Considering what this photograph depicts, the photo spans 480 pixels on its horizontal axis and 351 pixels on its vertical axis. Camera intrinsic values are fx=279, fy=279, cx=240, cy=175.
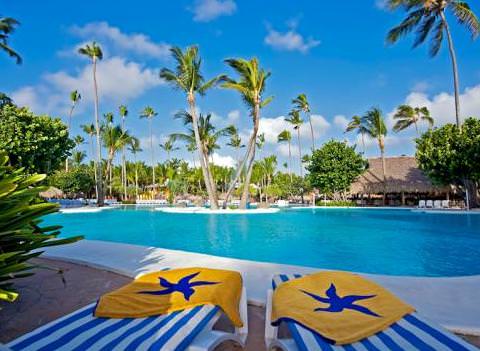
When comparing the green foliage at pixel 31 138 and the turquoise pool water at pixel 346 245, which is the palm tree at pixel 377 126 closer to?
the turquoise pool water at pixel 346 245

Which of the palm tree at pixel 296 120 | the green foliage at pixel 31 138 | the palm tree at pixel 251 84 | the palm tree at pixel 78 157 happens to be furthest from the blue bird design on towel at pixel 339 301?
the palm tree at pixel 78 157

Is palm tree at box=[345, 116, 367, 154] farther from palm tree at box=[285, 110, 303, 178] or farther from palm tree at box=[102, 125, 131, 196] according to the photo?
palm tree at box=[102, 125, 131, 196]

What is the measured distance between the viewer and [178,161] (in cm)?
5397

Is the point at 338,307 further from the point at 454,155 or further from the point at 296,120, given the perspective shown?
the point at 296,120

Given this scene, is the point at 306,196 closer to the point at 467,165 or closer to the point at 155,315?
the point at 467,165

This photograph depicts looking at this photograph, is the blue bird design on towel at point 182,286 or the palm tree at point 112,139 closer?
the blue bird design on towel at point 182,286

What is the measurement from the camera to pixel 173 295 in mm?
2557

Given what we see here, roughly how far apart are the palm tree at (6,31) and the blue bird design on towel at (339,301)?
27226 mm

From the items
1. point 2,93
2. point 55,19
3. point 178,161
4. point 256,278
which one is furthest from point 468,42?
point 178,161

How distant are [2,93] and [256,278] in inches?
1112

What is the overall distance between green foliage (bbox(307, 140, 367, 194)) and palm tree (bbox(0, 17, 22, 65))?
25.6m

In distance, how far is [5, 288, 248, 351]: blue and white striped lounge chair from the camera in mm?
1814

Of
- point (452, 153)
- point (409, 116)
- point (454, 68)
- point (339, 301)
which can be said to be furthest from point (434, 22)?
point (339, 301)

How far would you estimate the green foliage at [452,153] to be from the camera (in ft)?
54.2
